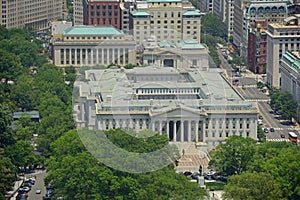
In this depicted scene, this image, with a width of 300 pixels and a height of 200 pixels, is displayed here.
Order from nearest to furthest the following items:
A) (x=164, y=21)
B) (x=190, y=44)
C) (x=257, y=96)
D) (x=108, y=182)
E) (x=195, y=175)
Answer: (x=108, y=182)
(x=195, y=175)
(x=257, y=96)
(x=190, y=44)
(x=164, y=21)

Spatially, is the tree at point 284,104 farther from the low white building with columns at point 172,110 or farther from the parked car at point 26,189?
the parked car at point 26,189

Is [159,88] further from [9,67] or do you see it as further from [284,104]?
[9,67]

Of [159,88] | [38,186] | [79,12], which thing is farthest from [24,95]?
[79,12]

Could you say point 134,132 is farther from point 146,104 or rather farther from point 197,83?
point 197,83

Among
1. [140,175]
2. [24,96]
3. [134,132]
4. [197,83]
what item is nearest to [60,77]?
[24,96]

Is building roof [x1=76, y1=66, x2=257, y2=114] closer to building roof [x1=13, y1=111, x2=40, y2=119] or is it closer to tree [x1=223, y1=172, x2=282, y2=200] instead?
building roof [x1=13, y1=111, x2=40, y2=119]

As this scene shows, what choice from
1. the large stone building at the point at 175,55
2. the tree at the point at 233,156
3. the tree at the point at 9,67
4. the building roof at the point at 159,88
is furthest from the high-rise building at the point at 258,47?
the tree at the point at 233,156

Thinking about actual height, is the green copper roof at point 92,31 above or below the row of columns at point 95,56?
above
